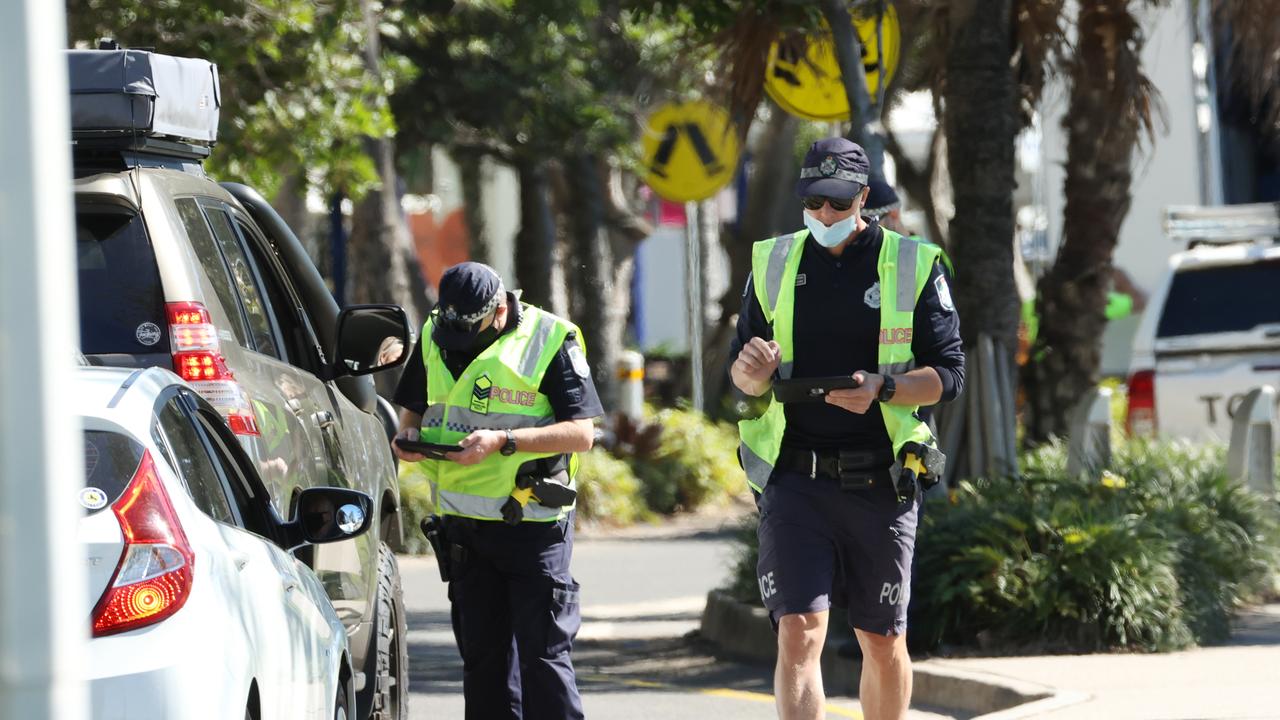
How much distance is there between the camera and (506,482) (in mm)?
6391

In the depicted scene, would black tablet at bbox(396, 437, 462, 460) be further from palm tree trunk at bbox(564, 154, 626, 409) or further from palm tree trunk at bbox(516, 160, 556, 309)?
palm tree trunk at bbox(516, 160, 556, 309)

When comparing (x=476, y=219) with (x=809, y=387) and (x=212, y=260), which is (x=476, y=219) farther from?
(x=809, y=387)

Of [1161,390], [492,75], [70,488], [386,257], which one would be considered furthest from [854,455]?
[492,75]

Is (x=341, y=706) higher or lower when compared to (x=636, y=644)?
higher

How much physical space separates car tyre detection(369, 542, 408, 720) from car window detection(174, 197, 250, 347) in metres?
1.15

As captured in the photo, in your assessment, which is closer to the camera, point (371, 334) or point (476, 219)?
point (371, 334)

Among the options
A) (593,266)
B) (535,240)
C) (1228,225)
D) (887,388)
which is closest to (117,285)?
(887,388)

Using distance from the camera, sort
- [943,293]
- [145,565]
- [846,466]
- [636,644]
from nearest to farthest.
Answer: [145,565], [846,466], [943,293], [636,644]

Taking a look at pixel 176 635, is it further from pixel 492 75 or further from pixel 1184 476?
pixel 492 75

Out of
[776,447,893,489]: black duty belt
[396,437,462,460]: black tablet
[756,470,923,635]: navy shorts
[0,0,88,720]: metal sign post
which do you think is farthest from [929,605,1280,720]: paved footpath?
[0,0,88,720]: metal sign post

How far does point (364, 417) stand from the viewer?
7355 millimetres

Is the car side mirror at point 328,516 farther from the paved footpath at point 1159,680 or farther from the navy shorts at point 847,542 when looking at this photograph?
the paved footpath at point 1159,680

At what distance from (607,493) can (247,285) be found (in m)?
10.8

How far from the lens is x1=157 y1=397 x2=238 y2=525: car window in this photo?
4.25m
